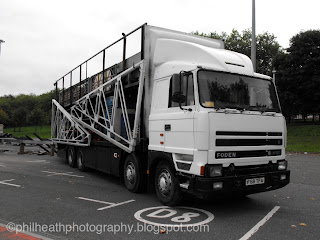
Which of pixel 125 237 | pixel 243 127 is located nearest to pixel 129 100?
pixel 243 127

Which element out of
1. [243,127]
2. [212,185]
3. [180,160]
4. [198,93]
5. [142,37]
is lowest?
[212,185]

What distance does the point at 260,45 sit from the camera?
3912cm

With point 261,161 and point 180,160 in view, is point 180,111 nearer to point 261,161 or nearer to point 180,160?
point 180,160

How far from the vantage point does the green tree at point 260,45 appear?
115 feet

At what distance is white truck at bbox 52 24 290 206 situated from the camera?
502cm

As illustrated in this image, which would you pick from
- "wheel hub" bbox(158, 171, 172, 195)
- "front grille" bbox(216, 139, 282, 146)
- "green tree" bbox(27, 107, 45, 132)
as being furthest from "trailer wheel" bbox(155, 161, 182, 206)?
"green tree" bbox(27, 107, 45, 132)

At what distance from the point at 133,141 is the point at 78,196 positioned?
70.9 inches

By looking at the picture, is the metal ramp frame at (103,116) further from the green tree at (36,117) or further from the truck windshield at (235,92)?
the green tree at (36,117)

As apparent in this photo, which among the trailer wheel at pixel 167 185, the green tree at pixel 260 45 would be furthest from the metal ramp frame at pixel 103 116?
the green tree at pixel 260 45

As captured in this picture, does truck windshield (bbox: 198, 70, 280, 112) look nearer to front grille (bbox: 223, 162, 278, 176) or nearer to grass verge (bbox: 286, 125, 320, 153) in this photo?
front grille (bbox: 223, 162, 278, 176)

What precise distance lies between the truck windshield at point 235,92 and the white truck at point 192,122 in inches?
0.8

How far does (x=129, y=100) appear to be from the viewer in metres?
7.54

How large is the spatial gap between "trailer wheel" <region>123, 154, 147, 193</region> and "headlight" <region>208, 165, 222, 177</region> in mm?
2316

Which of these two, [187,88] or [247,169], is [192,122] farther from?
[247,169]
